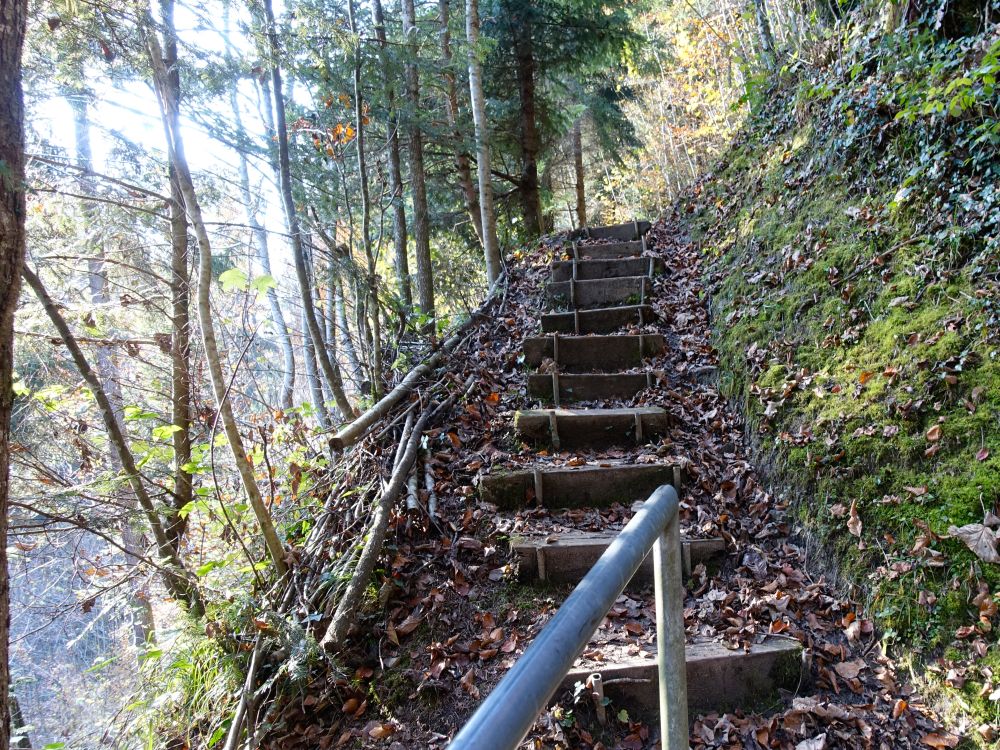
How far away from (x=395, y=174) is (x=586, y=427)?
4643 mm

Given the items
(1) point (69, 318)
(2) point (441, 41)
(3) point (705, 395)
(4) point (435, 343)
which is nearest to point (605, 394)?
(3) point (705, 395)

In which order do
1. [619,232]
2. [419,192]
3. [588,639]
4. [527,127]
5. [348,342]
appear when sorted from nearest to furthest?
[588,639] < [348,342] < [419,192] < [619,232] < [527,127]

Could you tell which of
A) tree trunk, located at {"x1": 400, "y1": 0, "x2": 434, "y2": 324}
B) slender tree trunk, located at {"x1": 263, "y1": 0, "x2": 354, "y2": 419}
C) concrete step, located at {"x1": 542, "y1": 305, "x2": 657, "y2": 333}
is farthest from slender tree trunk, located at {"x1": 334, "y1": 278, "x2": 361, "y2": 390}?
concrete step, located at {"x1": 542, "y1": 305, "x2": 657, "y2": 333}

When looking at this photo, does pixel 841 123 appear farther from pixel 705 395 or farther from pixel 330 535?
pixel 330 535

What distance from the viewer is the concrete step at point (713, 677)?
2520 millimetres

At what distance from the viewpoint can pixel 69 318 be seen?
15.6 ft

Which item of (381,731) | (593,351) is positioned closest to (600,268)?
(593,351)

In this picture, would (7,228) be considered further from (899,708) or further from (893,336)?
(893,336)

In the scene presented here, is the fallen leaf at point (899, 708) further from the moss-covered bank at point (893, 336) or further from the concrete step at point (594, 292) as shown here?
the concrete step at point (594, 292)

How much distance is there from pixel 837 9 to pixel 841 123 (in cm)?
228

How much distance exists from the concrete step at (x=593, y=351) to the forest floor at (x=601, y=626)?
→ 1.05 meters

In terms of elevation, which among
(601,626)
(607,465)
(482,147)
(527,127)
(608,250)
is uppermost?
(527,127)

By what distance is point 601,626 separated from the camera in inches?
115

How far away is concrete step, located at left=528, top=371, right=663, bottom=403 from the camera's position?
4941 mm
